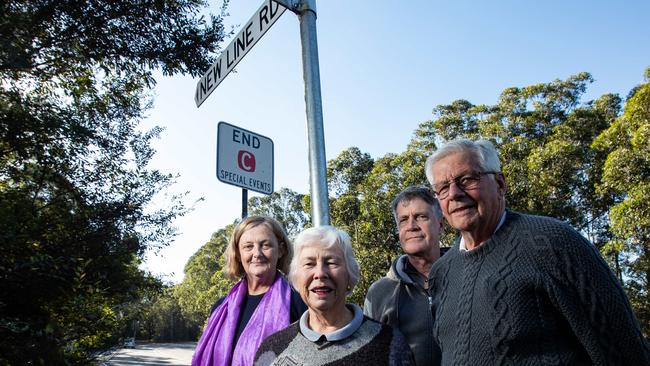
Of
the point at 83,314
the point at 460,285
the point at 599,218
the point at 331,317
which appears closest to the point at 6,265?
the point at 83,314

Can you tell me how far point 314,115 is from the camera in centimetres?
277

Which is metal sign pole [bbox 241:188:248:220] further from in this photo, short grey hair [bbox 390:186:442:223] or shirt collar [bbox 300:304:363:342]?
shirt collar [bbox 300:304:363:342]

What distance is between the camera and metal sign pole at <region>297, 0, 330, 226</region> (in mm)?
2656

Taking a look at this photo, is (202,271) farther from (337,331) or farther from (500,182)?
(500,182)

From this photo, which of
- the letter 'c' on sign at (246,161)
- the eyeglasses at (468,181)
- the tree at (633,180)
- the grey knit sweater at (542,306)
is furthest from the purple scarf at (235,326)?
the tree at (633,180)

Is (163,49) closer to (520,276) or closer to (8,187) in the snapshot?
(8,187)

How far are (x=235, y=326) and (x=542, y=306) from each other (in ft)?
6.27

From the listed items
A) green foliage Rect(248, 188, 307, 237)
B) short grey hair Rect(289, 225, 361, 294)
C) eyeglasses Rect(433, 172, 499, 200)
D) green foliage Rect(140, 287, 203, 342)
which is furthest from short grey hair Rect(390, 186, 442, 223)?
green foliage Rect(140, 287, 203, 342)

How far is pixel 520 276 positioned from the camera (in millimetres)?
1464

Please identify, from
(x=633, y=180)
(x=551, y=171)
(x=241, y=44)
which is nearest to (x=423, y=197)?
(x=241, y=44)

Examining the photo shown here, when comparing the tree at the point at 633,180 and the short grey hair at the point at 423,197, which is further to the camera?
the tree at the point at 633,180

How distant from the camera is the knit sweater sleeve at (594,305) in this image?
132 cm

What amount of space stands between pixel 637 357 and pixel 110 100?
7.03 m

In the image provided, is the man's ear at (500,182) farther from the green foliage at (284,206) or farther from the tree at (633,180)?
the green foliage at (284,206)
